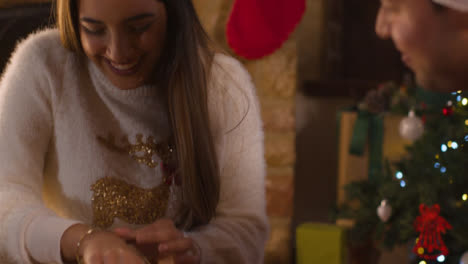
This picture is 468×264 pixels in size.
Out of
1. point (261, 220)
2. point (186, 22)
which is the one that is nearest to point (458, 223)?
point (261, 220)

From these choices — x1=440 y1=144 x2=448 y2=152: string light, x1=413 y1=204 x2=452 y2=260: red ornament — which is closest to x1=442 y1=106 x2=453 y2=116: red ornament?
x1=440 y1=144 x2=448 y2=152: string light

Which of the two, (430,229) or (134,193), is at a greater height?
(134,193)

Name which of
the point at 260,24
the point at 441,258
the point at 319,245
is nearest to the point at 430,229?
the point at 441,258

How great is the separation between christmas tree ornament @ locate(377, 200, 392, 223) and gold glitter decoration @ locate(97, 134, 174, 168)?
759 millimetres

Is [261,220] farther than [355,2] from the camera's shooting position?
No

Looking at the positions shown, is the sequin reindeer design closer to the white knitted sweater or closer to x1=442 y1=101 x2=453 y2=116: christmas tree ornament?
the white knitted sweater

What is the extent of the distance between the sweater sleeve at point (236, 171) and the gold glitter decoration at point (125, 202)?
41 millimetres

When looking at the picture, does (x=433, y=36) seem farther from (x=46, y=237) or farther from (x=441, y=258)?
(x=441, y=258)

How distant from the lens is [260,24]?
54cm

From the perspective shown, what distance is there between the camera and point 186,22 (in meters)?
0.38

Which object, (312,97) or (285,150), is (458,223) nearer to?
(285,150)

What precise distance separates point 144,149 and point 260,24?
22 cm

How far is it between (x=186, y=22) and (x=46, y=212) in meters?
0.18

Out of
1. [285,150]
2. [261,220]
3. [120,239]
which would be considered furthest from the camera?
[285,150]
